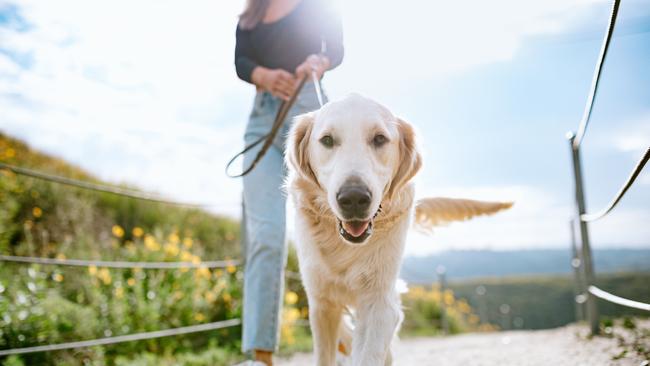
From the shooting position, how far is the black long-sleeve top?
276cm

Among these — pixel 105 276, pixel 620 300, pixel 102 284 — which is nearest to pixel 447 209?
pixel 620 300

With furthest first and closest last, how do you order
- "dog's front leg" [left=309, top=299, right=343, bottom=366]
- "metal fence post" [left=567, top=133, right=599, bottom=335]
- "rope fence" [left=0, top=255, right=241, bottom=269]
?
"metal fence post" [left=567, top=133, right=599, bottom=335] < "rope fence" [left=0, top=255, right=241, bottom=269] < "dog's front leg" [left=309, top=299, right=343, bottom=366]

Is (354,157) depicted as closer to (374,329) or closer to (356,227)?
(356,227)

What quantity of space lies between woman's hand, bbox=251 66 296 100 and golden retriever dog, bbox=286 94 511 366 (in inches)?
18.2

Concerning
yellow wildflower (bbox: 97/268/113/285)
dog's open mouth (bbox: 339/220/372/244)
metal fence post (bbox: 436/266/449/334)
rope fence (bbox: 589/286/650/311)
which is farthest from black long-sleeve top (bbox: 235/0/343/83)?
metal fence post (bbox: 436/266/449/334)

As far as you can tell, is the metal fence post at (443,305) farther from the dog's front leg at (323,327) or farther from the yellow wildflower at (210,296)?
the dog's front leg at (323,327)

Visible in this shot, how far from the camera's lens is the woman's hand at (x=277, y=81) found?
266 cm

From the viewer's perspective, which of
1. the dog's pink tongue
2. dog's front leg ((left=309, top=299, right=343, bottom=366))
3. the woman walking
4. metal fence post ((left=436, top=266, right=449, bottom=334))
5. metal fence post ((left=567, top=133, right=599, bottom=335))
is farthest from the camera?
metal fence post ((left=436, top=266, right=449, bottom=334))

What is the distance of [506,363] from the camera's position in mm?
3949

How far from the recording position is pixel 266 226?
274cm

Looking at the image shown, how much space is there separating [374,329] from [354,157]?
66 cm

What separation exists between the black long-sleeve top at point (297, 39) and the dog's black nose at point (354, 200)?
1.13 metres

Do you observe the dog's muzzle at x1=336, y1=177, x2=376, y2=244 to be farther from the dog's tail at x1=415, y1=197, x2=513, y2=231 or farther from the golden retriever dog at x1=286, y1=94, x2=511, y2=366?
the dog's tail at x1=415, y1=197, x2=513, y2=231

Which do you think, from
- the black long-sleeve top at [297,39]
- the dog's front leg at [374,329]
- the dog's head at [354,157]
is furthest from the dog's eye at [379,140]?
the black long-sleeve top at [297,39]
